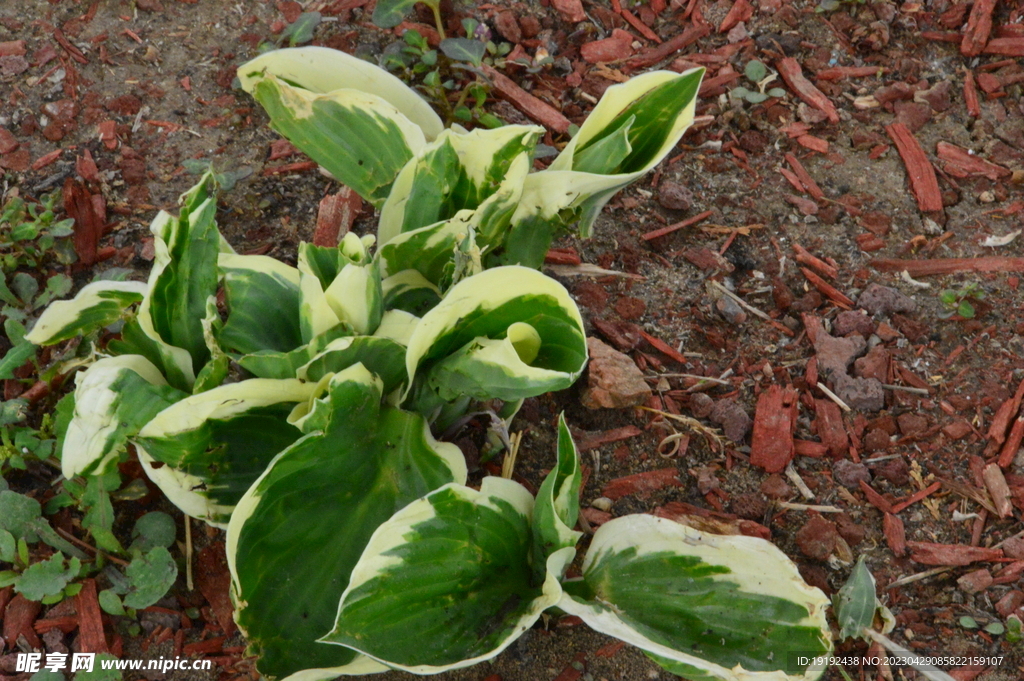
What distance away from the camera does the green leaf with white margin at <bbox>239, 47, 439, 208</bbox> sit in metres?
1.51

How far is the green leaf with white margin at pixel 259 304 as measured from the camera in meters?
1.40

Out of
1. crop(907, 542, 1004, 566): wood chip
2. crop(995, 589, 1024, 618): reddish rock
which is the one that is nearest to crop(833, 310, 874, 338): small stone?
crop(907, 542, 1004, 566): wood chip

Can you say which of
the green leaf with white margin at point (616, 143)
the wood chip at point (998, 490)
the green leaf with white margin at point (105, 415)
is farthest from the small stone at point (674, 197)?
the green leaf with white margin at point (105, 415)

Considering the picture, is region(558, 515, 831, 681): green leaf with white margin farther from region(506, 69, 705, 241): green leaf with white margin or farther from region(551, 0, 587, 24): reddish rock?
region(551, 0, 587, 24): reddish rock

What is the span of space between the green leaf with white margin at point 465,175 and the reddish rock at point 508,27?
871mm

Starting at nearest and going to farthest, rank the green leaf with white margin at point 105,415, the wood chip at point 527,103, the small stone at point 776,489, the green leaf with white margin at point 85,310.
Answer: the green leaf with white margin at point 105,415 → the green leaf with white margin at point 85,310 → the small stone at point 776,489 → the wood chip at point 527,103

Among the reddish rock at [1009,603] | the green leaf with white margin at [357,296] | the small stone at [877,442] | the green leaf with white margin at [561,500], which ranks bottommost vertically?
the reddish rock at [1009,603]

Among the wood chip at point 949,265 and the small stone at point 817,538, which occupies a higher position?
the wood chip at point 949,265

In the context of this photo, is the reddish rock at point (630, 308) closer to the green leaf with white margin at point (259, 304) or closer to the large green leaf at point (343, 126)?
the large green leaf at point (343, 126)

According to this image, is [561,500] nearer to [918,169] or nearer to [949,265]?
[949,265]

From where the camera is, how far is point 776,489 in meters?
1.62

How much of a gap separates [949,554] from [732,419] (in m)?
0.45

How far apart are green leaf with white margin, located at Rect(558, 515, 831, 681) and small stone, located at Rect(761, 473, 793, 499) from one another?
33cm

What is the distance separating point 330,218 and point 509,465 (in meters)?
0.71
